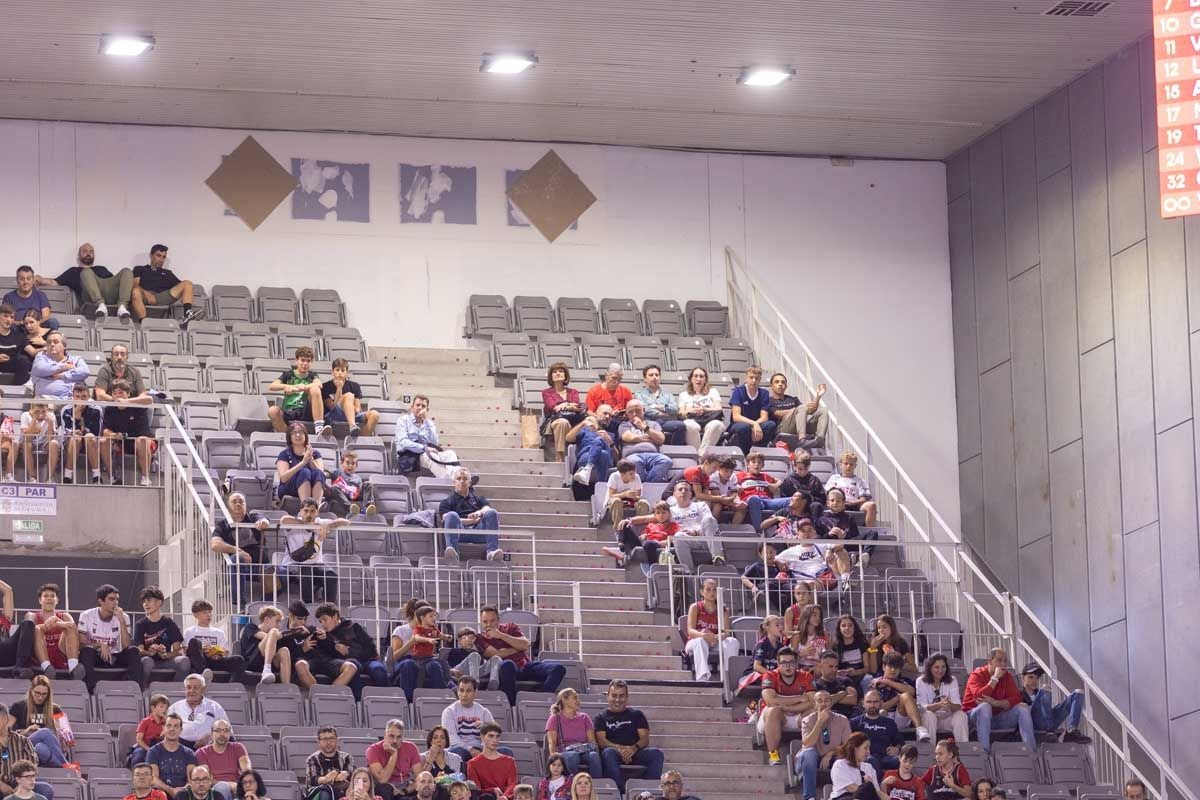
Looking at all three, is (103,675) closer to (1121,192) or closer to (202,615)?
(202,615)

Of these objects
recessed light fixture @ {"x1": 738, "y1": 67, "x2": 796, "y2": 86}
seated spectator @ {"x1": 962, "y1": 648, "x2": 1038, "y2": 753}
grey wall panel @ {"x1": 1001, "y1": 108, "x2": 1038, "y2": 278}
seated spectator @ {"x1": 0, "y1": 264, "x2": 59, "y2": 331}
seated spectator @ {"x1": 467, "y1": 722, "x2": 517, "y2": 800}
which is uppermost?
recessed light fixture @ {"x1": 738, "y1": 67, "x2": 796, "y2": 86}

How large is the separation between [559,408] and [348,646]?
17.7 ft

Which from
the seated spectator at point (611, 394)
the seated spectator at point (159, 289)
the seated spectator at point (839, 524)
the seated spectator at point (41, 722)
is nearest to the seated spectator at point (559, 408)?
the seated spectator at point (611, 394)

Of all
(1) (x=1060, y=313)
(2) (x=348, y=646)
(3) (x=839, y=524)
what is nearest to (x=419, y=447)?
(3) (x=839, y=524)

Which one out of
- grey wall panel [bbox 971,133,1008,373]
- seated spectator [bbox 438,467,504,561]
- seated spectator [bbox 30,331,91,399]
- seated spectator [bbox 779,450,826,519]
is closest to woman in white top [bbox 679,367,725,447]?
seated spectator [bbox 779,450,826,519]

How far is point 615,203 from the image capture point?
76.1 ft

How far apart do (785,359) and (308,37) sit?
19.7ft

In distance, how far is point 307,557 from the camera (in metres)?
16.5

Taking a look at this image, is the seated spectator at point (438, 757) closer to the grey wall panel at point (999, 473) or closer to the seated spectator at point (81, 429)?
the seated spectator at point (81, 429)

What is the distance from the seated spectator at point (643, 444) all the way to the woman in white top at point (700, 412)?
514 millimetres

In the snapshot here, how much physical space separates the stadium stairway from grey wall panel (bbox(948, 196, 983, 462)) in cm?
509

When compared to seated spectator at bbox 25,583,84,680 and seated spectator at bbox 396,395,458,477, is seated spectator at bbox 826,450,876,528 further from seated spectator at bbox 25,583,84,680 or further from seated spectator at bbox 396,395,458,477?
seated spectator at bbox 25,583,84,680

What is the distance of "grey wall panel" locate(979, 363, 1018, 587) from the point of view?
21.7 meters

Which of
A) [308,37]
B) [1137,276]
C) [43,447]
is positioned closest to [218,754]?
[43,447]
